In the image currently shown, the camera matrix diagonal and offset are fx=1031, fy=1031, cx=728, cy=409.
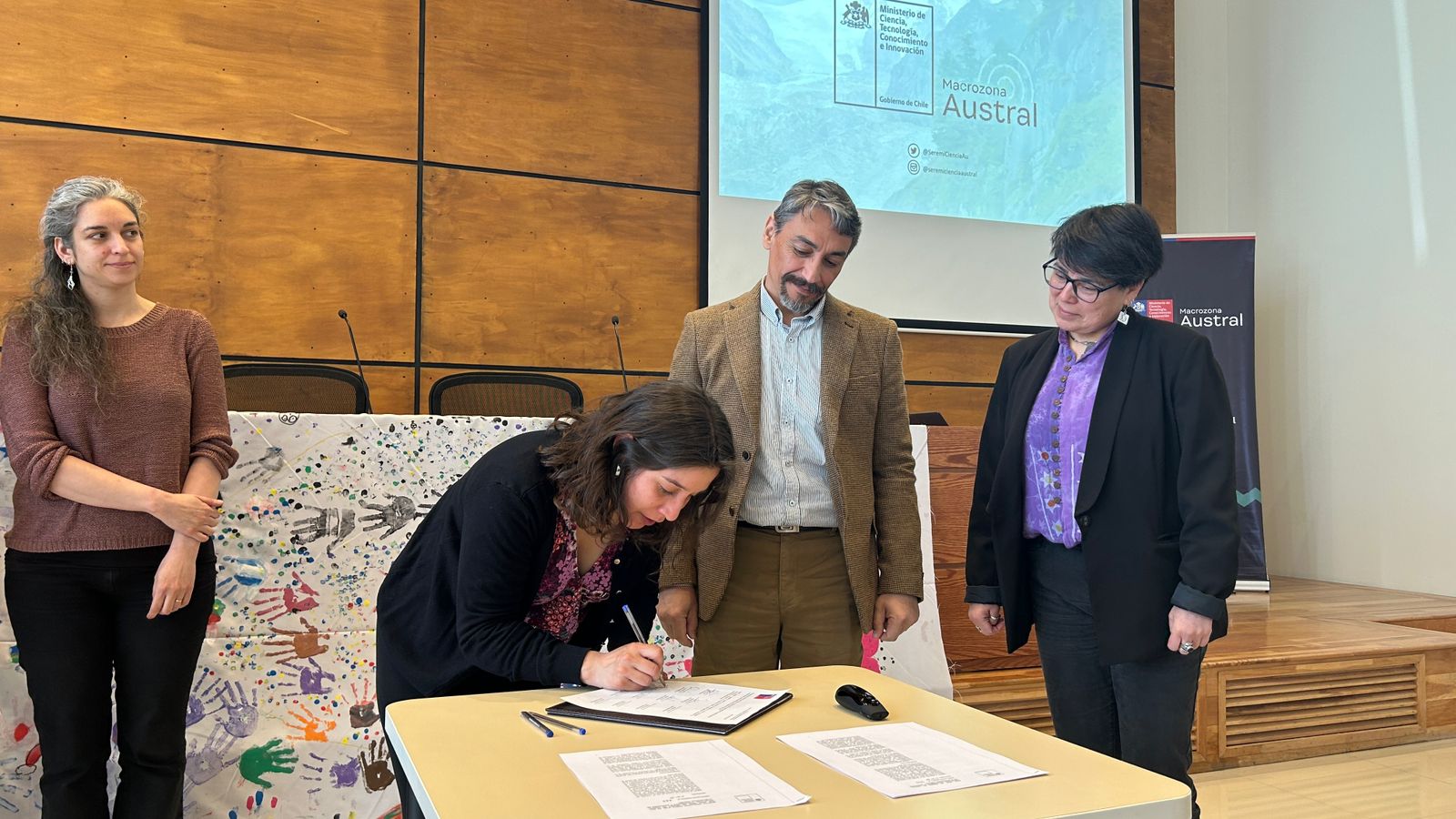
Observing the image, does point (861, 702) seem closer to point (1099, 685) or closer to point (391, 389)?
point (1099, 685)

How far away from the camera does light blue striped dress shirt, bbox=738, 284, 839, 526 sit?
1.94m

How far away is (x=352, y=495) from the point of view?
2518 mm

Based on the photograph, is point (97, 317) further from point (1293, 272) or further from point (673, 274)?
point (1293, 272)

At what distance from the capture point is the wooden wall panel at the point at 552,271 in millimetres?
4258

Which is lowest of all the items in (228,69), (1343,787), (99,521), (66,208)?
(1343,787)

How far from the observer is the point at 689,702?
135 centimetres

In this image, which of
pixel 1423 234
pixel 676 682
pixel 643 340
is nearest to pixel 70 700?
pixel 676 682

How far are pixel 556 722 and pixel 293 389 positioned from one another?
2.41 m

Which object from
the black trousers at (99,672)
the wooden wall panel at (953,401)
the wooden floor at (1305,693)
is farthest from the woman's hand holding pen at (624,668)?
the wooden wall panel at (953,401)

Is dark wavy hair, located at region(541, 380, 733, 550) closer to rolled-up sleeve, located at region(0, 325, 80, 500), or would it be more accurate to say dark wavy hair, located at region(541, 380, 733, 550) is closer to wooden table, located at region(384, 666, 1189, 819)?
wooden table, located at region(384, 666, 1189, 819)

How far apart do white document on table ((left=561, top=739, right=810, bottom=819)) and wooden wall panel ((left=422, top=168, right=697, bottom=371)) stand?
132 inches

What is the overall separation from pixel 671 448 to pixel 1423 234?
4641mm

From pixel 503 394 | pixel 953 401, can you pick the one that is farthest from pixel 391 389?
pixel 953 401

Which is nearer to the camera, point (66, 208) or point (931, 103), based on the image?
point (66, 208)
